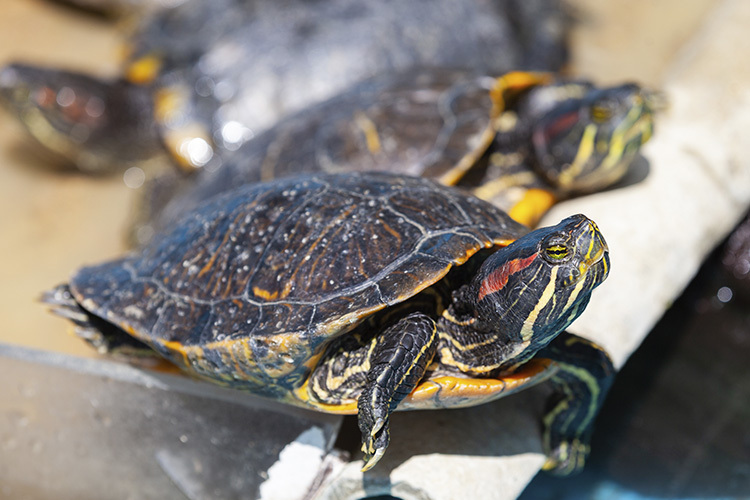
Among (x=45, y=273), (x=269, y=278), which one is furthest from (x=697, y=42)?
(x=45, y=273)

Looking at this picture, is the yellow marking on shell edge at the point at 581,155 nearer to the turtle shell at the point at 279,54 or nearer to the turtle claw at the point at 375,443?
the turtle shell at the point at 279,54

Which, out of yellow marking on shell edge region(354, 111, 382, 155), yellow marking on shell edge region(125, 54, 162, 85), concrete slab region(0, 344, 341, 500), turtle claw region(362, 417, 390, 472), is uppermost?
yellow marking on shell edge region(125, 54, 162, 85)

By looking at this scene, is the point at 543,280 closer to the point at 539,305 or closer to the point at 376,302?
the point at 539,305

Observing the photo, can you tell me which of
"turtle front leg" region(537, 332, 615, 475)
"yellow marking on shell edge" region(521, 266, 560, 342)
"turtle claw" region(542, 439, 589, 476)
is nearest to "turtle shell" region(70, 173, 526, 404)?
"yellow marking on shell edge" region(521, 266, 560, 342)

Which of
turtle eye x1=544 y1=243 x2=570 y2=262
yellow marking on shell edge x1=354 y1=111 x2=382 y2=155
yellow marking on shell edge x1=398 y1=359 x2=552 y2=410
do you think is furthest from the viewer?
yellow marking on shell edge x1=354 y1=111 x2=382 y2=155

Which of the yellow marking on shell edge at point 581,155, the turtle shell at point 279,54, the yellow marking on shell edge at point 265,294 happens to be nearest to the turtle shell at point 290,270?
the yellow marking on shell edge at point 265,294

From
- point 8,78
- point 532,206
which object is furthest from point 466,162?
point 8,78

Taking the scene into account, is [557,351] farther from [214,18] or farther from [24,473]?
[214,18]

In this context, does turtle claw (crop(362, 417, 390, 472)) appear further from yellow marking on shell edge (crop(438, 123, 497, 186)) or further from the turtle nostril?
the turtle nostril
